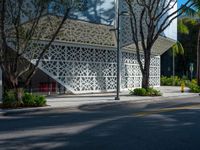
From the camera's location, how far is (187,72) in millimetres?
69438

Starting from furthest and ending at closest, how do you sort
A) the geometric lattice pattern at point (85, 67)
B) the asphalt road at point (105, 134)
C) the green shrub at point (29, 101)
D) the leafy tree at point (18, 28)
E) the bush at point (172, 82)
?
the bush at point (172, 82)
the geometric lattice pattern at point (85, 67)
the green shrub at point (29, 101)
the leafy tree at point (18, 28)
the asphalt road at point (105, 134)

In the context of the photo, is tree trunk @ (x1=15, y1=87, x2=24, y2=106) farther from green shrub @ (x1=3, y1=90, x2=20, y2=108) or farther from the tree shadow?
the tree shadow

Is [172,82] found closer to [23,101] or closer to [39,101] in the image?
[39,101]

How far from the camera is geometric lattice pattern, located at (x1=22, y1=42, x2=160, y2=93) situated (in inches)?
1062

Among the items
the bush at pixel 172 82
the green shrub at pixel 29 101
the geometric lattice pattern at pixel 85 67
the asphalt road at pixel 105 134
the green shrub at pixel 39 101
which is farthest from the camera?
the bush at pixel 172 82

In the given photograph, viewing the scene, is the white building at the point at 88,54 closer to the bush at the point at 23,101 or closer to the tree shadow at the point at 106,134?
the bush at the point at 23,101

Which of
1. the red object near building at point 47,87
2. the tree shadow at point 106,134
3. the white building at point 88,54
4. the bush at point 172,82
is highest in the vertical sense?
the white building at point 88,54

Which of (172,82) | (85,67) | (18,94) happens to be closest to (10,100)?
(18,94)

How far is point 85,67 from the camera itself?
2945 centimetres

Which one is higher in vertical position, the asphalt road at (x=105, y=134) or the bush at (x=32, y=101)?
the bush at (x=32, y=101)

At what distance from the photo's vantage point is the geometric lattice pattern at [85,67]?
1062 inches

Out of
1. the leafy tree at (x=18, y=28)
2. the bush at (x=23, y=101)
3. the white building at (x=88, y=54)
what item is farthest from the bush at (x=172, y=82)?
the bush at (x=23, y=101)

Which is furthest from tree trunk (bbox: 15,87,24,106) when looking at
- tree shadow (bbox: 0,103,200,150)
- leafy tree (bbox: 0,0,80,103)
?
tree shadow (bbox: 0,103,200,150)

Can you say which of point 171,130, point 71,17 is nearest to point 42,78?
point 71,17
